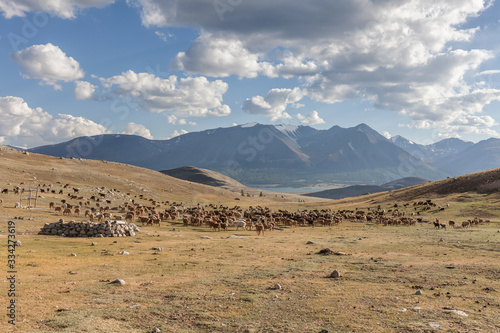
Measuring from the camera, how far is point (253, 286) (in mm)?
15273

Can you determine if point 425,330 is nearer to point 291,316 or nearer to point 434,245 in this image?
point 291,316

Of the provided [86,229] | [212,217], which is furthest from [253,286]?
[212,217]

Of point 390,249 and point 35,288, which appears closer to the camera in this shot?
point 35,288

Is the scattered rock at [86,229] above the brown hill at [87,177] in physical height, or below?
below

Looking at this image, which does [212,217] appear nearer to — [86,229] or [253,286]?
[86,229]

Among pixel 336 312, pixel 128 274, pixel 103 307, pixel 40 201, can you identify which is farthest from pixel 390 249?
pixel 40 201

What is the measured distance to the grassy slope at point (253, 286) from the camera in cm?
1095

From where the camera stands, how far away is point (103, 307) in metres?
12.2

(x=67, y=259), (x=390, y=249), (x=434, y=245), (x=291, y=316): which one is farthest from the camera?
(x=434, y=245)

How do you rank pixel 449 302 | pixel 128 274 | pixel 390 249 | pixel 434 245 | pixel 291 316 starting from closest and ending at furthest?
1. pixel 291 316
2. pixel 449 302
3. pixel 128 274
4. pixel 390 249
5. pixel 434 245

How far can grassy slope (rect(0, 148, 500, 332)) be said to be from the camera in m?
10.9

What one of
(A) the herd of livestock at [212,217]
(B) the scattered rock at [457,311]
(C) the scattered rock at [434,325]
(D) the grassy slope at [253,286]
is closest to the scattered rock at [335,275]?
(D) the grassy slope at [253,286]

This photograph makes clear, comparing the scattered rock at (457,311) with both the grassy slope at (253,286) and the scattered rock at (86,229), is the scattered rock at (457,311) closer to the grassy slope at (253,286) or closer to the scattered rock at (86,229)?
the grassy slope at (253,286)

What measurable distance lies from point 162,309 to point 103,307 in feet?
7.05
